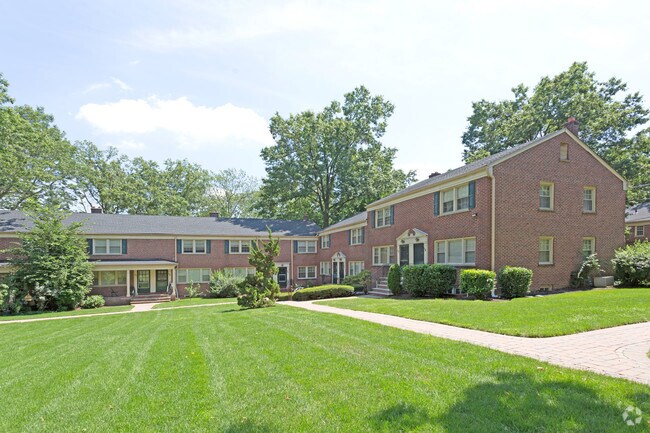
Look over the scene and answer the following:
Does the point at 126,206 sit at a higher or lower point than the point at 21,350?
higher

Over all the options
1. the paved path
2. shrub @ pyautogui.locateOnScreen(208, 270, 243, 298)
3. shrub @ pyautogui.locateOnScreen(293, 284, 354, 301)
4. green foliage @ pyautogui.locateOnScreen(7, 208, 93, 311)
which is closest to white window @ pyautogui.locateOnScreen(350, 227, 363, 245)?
shrub @ pyautogui.locateOnScreen(293, 284, 354, 301)

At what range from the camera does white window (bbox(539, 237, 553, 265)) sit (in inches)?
669

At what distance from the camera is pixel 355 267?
94.1 feet

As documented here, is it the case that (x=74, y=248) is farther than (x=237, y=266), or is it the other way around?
(x=237, y=266)

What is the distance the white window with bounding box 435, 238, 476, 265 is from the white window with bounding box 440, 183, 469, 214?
150cm

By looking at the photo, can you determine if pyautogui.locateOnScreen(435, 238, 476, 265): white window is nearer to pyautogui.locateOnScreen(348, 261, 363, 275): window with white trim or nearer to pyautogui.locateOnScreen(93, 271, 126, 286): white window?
pyautogui.locateOnScreen(348, 261, 363, 275): window with white trim

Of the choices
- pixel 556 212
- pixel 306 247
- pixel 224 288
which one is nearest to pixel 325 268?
pixel 306 247

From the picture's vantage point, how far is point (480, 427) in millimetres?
3482

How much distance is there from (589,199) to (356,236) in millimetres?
14941

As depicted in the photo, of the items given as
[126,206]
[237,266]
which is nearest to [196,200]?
[126,206]

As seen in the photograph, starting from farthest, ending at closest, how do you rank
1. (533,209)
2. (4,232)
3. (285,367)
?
(4,232) < (533,209) < (285,367)

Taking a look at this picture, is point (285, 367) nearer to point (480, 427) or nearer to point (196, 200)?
point (480, 427)

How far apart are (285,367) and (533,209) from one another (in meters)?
15.0

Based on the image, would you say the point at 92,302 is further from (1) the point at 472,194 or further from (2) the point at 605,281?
(2) the point at 605,281
